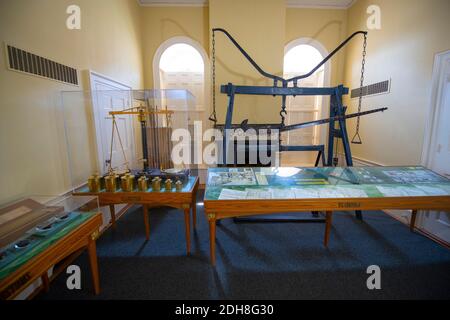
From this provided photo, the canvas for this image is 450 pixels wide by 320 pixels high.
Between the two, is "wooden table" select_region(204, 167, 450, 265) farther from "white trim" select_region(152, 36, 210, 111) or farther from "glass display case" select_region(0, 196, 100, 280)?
"white trim" select_region(152, 36, 210, 111)

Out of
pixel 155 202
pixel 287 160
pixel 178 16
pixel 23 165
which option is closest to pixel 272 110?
pixel 287 160

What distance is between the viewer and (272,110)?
167 inches

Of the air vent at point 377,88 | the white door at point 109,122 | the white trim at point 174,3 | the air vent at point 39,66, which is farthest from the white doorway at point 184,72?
the air vent at point 377,88

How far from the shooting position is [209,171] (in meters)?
2.57

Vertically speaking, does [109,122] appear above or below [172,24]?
below

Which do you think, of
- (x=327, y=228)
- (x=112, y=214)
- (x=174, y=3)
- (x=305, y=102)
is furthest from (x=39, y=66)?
(x=305, y=102)

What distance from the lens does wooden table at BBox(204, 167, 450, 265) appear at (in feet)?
5.98

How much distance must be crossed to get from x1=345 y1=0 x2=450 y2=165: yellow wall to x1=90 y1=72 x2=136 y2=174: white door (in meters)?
3.91

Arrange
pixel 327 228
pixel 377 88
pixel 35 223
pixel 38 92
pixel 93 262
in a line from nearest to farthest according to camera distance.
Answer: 1. pixel 35 223
2. pixel 93 262
3. pixel 38 92
4. pixel 327 228
5. pixel 377 88

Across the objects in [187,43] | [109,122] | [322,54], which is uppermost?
[187,43]

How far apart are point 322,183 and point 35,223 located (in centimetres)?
253

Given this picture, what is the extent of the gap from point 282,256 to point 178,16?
475 cm

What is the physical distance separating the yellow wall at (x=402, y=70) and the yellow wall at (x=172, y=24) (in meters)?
3.09

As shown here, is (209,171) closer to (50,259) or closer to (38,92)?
(50,259)
